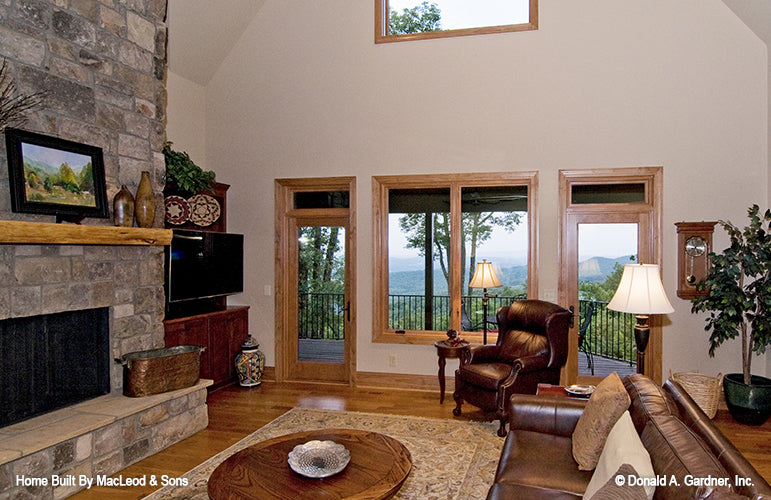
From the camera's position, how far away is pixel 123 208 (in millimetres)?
3807

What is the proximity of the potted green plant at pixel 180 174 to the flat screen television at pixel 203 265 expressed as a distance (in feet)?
1.47

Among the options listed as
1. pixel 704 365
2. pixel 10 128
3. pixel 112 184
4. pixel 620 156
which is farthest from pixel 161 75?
pixel 704 365

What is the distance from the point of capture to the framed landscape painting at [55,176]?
314cm

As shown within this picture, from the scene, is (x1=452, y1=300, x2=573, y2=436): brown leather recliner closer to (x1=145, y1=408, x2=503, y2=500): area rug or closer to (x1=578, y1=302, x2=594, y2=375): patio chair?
(x1=145, y1=408, x2=503, y2=500): area rug

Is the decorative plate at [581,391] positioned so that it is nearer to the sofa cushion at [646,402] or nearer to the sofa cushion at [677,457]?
the sofa cushion at [646,402]

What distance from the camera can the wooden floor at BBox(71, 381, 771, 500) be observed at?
3.56 m

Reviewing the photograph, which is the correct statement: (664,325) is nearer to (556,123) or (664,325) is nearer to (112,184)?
(556,123)

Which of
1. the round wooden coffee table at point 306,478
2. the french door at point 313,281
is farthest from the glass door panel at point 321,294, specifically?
the round wooden coffee table at point 306,478

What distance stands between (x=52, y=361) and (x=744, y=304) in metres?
5.56

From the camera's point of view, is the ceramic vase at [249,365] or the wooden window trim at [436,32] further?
the ceramic vase at [249,365]

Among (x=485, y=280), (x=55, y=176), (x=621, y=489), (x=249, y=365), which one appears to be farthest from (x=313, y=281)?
(x=621, y=489)

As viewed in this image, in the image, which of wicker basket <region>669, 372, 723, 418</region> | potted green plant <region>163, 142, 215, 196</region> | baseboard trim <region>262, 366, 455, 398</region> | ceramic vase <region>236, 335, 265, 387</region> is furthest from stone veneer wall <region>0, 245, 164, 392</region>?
wicker basket <region>669, 372, 723, 418</region>

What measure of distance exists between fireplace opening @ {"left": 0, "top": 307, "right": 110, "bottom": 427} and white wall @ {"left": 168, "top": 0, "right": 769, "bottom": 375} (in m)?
2.30

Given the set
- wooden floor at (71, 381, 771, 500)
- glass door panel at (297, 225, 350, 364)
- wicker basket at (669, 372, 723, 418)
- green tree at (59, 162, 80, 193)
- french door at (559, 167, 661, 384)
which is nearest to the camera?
green tree at (59, 162, 80, 193)
